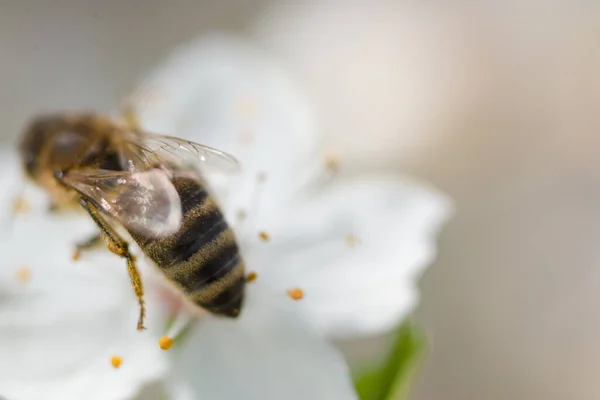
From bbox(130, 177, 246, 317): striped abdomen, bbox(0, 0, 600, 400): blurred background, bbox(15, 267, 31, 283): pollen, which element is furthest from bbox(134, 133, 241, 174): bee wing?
bbox(0, 0, 600, 400): blurred background

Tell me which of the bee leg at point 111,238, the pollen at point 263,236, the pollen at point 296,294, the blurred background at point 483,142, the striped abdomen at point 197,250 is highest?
the striped abdomen at point 197,250

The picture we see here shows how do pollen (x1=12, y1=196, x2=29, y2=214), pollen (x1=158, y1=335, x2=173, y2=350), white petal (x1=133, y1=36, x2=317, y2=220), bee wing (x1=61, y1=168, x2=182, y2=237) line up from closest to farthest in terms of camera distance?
bee wing (x1=61, y1=168, x2=182, y2=237) → pollen (x1=158, y1=335, x2=173, y2=350) → pollen (x1=12, y1=196, x2=29, y2=214) → white petal (x1=133, y1=36, x2=317, y2=220)

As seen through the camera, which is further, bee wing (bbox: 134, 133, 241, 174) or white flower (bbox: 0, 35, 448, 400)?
white flower (bbox: 0, 35, 448, 400)

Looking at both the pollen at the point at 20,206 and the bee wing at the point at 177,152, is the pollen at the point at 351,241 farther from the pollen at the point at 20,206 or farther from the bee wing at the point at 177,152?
the pollen at the point at 20,206

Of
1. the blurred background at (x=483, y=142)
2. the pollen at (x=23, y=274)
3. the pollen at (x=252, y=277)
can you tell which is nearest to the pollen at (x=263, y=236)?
the pollen at (x=252, y=277)

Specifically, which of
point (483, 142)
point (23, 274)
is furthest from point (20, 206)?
point (483, 142)

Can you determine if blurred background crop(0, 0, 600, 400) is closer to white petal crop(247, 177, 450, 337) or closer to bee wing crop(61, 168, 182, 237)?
white petal crop(247, 177, 450, 337)

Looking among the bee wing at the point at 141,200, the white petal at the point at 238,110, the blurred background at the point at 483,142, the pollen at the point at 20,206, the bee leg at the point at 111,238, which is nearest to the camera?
the bee wing at the point at 141,200
